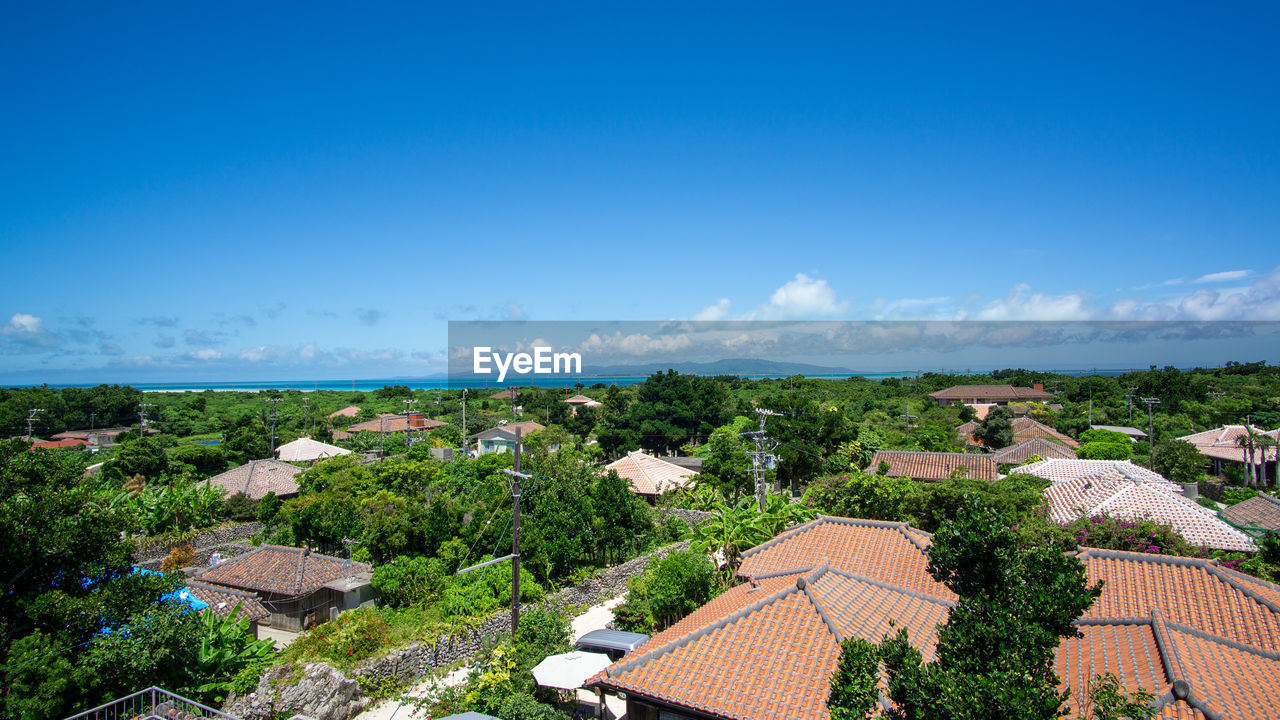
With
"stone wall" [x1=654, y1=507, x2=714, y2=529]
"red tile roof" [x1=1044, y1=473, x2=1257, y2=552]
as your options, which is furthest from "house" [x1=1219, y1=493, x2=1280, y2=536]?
"stone wall" [x1=654, y1=507, x2=714, y2=529]

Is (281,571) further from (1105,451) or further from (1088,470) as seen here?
(1105,451)

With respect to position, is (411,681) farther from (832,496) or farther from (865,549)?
(832,496)

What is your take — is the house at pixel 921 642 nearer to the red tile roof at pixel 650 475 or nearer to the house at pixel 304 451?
the red tile roof at pixel 650 475

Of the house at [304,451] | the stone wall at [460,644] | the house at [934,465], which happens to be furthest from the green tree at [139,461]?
the house at [934,465]

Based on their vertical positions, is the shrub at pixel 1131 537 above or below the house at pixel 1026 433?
above

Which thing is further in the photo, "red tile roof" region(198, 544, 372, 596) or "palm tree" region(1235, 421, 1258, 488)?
"palm tree" region(1235, 421, 1258, 488)

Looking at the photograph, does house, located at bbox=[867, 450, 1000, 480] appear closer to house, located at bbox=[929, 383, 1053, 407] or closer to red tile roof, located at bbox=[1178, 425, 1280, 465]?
red tile roof, located at bbox=[1178, 425, 1280, 465]
